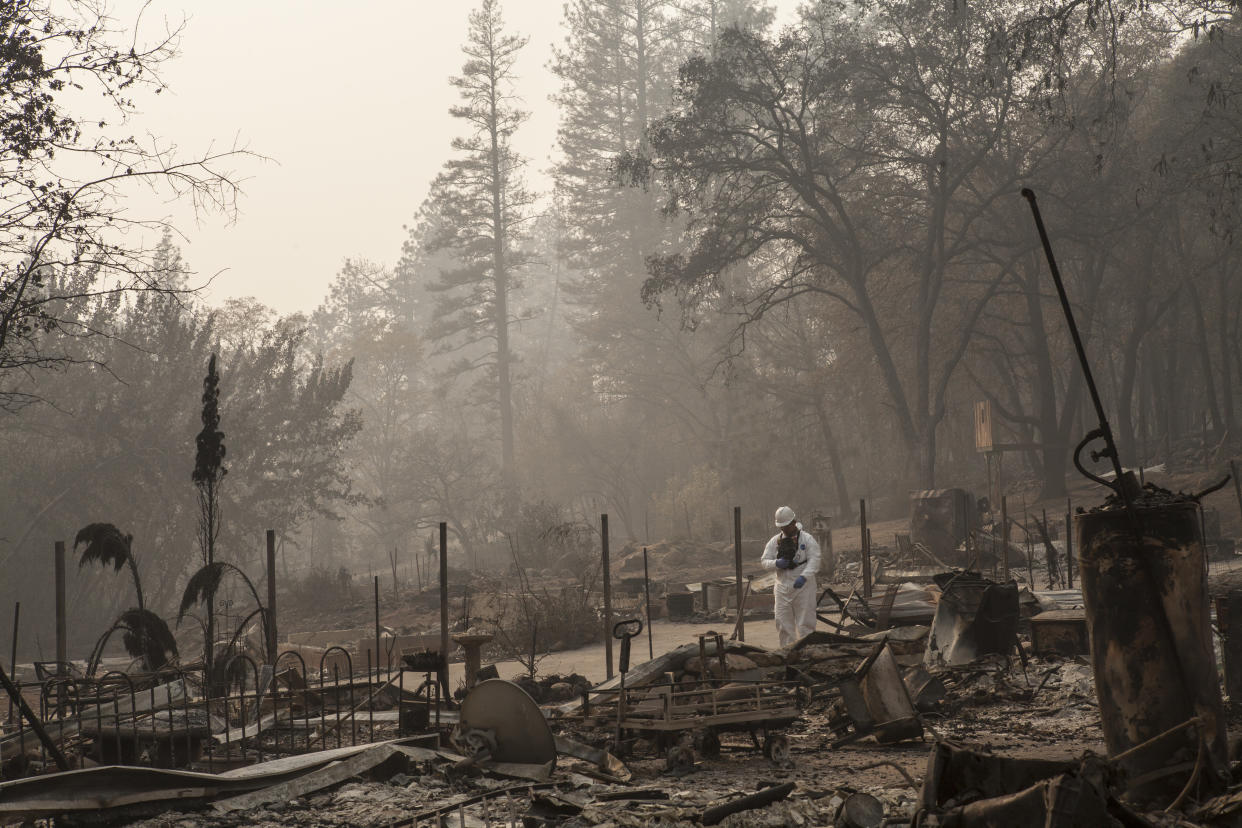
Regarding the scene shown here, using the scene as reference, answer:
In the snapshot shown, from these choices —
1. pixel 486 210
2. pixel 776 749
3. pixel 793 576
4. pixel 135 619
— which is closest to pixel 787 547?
pixel 793 576

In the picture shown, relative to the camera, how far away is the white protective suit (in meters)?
14.0

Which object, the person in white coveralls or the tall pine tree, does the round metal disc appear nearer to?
the person in white coveralls

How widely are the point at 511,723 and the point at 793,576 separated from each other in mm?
→ 6424

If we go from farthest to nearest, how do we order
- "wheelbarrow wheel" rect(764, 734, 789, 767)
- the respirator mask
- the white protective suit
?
the respirator mask
the white protective suit
"wheelbarrow wheel" rect(764, 734, 789, 767)

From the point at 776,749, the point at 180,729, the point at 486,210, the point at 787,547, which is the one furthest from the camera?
the point at 486,210

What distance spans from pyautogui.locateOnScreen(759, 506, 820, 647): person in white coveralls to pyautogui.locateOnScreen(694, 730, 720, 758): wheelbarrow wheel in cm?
496

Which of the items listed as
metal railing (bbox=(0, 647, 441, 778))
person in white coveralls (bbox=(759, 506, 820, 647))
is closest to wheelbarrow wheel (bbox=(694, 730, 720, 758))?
metal railing (bbox=(0, 647, 441, 778))

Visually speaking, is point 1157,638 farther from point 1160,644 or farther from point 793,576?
point 793,576

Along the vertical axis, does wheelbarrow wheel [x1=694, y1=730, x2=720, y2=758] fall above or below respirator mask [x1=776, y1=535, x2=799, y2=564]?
below

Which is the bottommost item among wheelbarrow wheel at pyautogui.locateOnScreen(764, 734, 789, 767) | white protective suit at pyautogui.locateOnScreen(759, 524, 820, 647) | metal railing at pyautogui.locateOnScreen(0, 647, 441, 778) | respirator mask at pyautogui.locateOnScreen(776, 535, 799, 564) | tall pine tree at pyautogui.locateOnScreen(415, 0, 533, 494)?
wheelbarrow wheel at pyautogui.locateOnScreen(764, 734, 789, 767)

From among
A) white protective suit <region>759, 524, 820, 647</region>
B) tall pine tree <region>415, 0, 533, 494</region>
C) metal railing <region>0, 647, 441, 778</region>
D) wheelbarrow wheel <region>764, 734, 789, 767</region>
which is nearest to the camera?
wheelbarrow wheel <region>764, 734, 789, 767</region>

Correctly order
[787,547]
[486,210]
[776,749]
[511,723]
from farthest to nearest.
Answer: [486,210] → [787,547] → [776,749] → [511,723]

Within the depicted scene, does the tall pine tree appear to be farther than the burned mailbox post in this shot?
Yes

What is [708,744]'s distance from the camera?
9172mm
